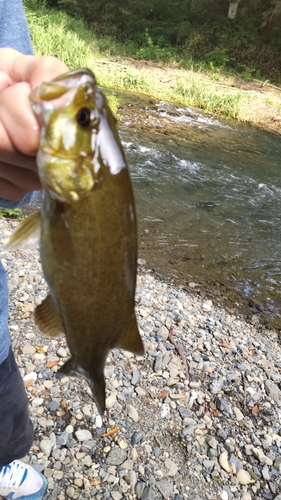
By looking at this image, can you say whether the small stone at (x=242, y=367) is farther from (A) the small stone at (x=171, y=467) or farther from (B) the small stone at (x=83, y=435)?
(B) the small stone at (x=83, y=435)

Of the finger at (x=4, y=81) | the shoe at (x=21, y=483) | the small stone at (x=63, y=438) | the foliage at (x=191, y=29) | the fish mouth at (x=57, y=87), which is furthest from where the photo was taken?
the foliage at (x=191, y=29)

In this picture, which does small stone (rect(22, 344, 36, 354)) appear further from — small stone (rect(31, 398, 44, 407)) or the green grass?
the green grass

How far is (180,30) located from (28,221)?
100ft

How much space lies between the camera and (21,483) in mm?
2943

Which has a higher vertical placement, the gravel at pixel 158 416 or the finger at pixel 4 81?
the finger at pixel 4 81

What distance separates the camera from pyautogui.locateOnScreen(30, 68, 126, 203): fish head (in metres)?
1.15

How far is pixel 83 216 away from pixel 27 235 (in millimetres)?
238

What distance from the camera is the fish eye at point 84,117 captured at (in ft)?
3.94

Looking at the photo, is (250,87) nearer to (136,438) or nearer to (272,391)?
(272,391)

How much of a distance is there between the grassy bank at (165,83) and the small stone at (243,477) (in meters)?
16.0

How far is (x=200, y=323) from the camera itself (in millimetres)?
5660

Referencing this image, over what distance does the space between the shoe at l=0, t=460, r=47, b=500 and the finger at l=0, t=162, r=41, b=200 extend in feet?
7.97

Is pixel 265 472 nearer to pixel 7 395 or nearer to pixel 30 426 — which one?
pixel 30 426

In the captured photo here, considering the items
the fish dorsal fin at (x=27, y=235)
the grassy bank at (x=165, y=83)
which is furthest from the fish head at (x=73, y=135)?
the grassy bank at (x=165, y=83)
